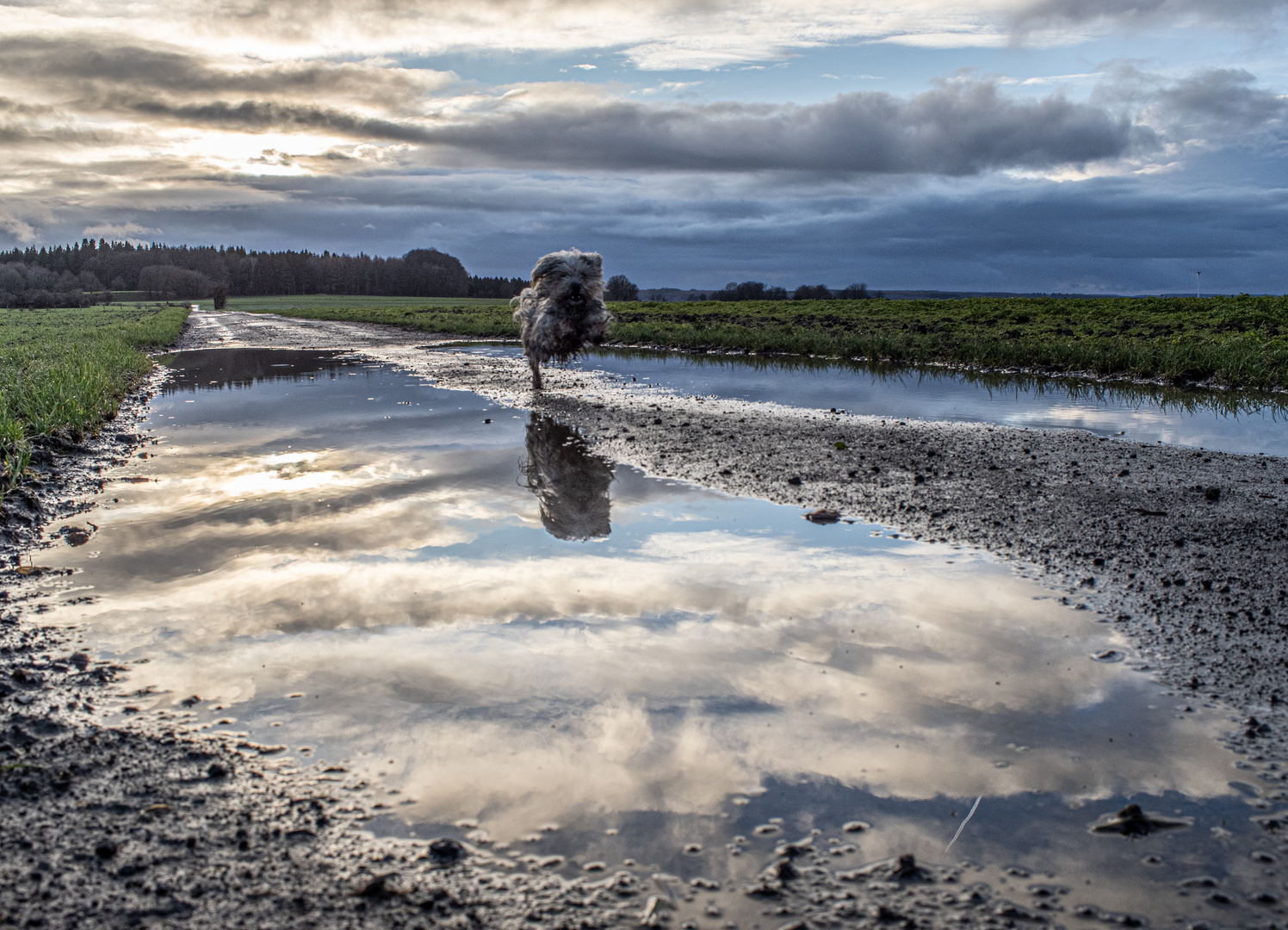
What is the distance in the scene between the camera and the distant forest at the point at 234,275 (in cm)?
14438

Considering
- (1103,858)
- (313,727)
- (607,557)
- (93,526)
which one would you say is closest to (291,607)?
(313,727)

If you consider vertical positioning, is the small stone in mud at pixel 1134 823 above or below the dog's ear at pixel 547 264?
below

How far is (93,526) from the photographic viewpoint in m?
7.04

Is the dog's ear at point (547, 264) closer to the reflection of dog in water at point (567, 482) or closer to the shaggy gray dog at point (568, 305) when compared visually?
the shaggy gray dog at point (568, 305)

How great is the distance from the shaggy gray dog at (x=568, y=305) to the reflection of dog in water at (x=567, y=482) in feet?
12.2

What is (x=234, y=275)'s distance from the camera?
541 feet

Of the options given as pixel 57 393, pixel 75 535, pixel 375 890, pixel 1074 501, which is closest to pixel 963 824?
pixel 375 890

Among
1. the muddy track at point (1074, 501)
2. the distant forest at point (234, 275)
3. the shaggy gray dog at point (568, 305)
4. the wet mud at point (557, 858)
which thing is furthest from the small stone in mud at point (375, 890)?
the distant forest at point (234, 275)

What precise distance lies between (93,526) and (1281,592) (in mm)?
9176

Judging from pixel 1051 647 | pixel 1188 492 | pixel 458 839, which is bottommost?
pixel 458 839

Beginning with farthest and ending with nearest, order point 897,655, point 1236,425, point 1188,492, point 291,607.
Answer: point 1236,425, point 1188,492, point 291,607, point 897,655

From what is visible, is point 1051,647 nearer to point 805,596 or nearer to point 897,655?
point 897,655

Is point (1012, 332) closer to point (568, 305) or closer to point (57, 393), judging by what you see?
point (568, 305)

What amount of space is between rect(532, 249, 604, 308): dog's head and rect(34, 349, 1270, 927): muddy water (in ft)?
27.7
